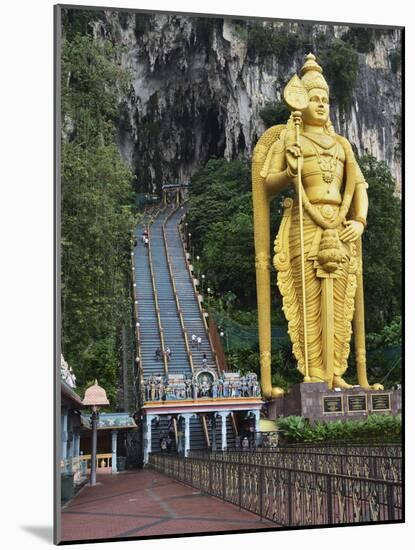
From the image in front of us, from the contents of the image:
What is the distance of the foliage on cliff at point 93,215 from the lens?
31.0 feet

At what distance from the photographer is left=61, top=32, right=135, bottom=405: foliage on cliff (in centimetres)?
944

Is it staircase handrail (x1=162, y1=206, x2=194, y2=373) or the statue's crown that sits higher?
the statue's crown

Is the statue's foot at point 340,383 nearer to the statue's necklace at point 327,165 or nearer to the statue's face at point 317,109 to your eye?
the statue's necklace at point 327,165

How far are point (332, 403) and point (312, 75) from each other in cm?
393

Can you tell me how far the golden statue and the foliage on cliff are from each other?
180 centimetres

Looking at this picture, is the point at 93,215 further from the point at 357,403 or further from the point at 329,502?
the point at 357,403

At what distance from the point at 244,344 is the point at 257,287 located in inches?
28.6

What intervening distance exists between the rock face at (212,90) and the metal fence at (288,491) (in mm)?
3166

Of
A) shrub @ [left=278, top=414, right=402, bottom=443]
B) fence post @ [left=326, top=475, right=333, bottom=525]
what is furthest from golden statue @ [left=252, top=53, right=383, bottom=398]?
fence post @ [left=326, top=475, right=333, bottom=525]

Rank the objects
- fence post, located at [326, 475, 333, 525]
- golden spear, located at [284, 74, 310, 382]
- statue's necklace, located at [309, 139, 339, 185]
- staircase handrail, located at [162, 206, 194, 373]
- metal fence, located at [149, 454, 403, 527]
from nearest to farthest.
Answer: fence post, located at [326, 475, 333, 525]
metal fence, located at [149, 454, 403, 527]
staircase handrail, located at [162, 206, 194, 373]
golden spear, located at [284, 74, 310, 382]
statue's necklace, located at [309, 139, 339, 185]

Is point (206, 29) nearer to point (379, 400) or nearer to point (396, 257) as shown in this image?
point (396, 257)

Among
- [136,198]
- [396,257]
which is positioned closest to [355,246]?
[396,257]

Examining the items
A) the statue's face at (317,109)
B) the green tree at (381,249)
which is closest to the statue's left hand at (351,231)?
the green tree at (381,249)

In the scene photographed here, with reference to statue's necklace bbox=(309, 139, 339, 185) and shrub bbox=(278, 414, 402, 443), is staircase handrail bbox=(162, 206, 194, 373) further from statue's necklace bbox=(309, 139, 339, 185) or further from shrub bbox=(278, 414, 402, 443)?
statue's necklace bbox=(309, 139, 339, 185)
